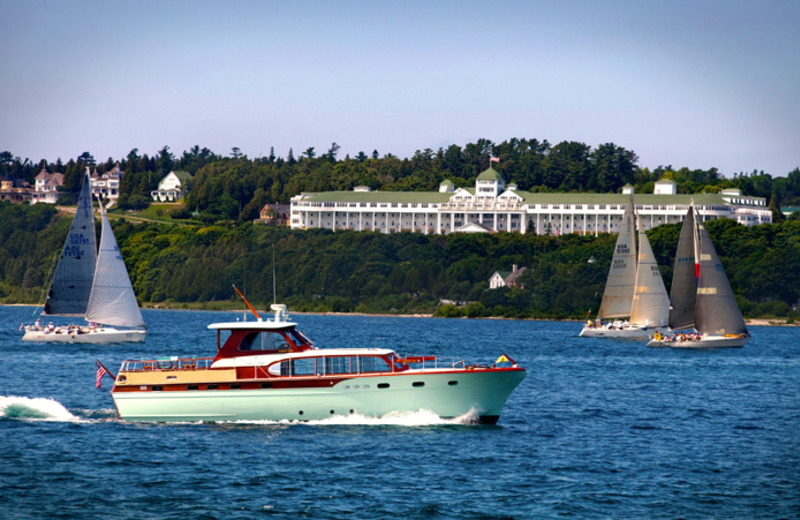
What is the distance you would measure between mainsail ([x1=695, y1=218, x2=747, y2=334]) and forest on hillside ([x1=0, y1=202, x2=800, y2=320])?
61.8m

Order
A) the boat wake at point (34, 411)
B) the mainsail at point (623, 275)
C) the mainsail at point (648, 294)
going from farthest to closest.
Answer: the mainsail at point (623, 275)
the mainsail at point (648, 294)
the boat wake at point (34, 411)

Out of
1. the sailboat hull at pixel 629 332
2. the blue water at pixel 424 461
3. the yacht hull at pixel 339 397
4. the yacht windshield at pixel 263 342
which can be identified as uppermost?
the yacht windshield at pixel 263 342

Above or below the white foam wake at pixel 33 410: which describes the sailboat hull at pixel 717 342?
below

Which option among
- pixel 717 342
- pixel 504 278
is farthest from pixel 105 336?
pixel 504 278

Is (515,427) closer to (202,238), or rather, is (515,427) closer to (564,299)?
(564,299)

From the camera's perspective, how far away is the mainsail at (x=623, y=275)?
3435 inches

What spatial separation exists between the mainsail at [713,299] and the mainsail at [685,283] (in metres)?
2.47

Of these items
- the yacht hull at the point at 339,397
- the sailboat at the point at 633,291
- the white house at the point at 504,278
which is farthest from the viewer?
the white house at the point at 504,278

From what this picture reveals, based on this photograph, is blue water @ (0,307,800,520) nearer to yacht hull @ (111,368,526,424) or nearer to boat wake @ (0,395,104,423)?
boat wake @ (0,395,104,423)

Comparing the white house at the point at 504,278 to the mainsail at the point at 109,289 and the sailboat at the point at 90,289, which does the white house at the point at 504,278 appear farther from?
the mainsail at the point at 109,289

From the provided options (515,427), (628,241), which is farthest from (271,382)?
(628,241)

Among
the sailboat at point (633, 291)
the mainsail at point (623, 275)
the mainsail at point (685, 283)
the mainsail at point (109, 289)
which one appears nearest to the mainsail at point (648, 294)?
the sailboat at point (633, 291)

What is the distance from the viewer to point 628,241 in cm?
8762

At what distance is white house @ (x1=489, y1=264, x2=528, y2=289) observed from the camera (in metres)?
160
